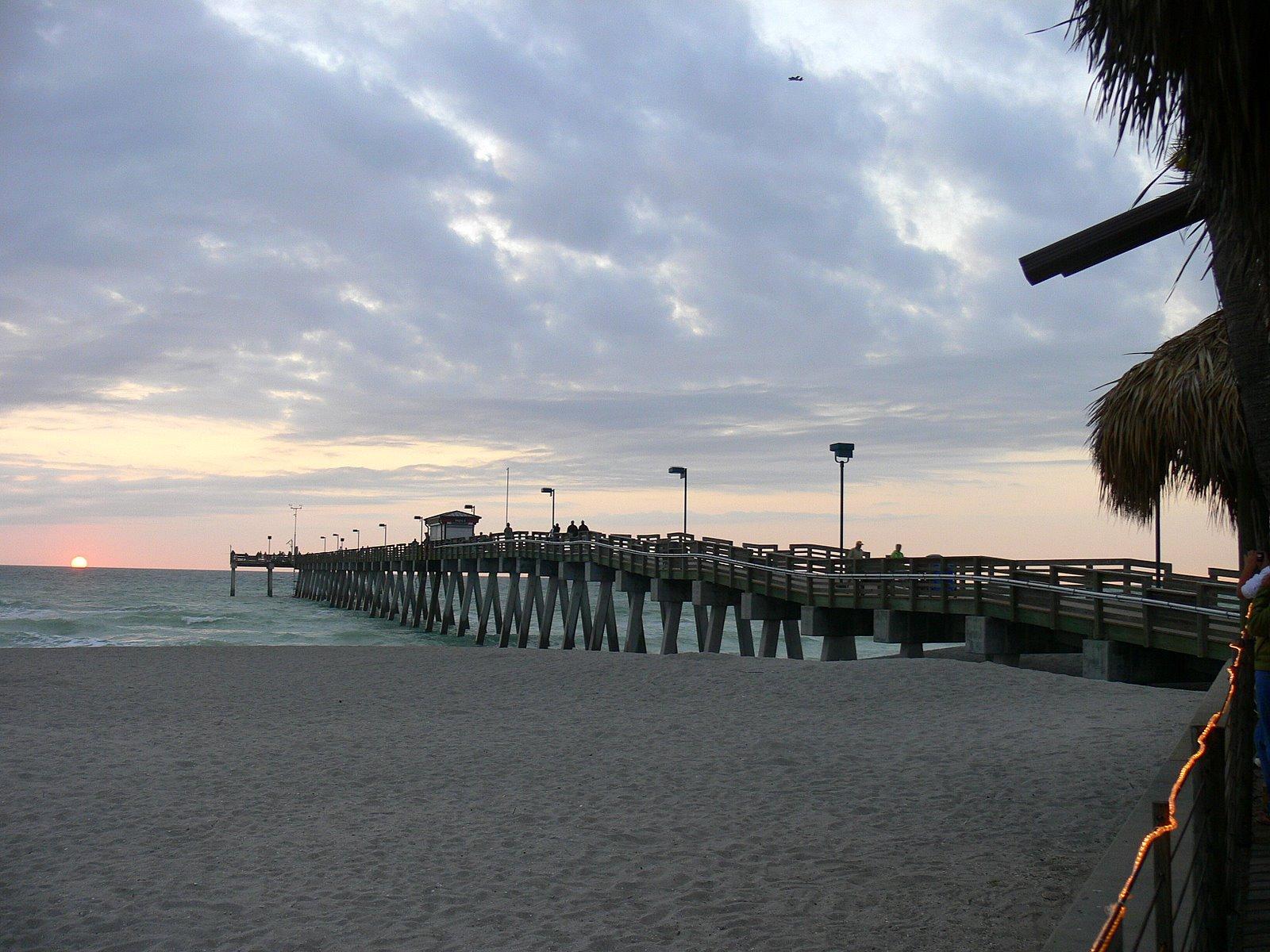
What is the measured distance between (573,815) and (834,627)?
45.6 feet

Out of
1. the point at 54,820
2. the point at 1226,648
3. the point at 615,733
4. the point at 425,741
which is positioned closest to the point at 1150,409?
the point at 1226,648

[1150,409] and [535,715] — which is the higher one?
[1150,409]

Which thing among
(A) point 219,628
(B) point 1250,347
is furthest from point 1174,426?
(A) point 219,628

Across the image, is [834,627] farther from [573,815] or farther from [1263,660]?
[1263,660]

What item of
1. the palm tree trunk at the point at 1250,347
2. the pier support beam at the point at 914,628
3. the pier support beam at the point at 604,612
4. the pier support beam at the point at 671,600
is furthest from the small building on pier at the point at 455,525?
the palm tree trunk at the point at 1250,347

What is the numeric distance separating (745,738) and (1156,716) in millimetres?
4732

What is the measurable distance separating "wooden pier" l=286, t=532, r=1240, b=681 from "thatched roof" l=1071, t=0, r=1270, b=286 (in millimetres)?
9771

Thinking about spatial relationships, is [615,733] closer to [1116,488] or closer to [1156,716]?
[1156,716]

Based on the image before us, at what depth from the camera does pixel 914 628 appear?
797 inches

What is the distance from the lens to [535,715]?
14.5m

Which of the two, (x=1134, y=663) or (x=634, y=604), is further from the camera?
(x=634, y=604)

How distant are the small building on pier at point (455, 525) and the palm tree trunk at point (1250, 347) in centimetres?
5599

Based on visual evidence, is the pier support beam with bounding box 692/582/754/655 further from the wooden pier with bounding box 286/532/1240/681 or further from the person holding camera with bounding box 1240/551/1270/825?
the person holding camera with bounding box 1240/551/1270/825

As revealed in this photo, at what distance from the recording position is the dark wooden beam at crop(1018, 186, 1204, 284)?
21.2 ft
